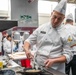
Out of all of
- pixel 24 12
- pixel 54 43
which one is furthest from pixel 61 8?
pixel 24 12

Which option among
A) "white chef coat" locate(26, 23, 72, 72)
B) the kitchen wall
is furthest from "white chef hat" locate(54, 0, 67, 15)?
the kitchen wall

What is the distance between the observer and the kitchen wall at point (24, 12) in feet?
A: 13.2

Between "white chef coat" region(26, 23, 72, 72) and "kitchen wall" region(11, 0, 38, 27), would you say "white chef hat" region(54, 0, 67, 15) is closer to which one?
"white chef coat" region(26, 23, 72, 72)

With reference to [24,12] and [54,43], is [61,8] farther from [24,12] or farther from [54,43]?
[24,12]

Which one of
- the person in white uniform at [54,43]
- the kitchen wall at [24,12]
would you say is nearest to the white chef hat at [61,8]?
the person in white uniform at [54,43]

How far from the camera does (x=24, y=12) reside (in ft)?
13.6

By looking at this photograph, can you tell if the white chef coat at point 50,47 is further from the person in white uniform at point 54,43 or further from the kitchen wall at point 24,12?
the kitchen wall at point 24,12

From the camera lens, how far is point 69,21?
131 inches

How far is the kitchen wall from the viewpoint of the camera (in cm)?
403

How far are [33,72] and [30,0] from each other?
3.01 metres

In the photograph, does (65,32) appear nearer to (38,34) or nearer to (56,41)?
(56,41)

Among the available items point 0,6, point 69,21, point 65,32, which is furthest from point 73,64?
point 0,6

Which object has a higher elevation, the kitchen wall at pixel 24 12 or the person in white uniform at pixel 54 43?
the kitchen wall at pixel 24 12

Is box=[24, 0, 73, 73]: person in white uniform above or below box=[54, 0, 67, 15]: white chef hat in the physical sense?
below
